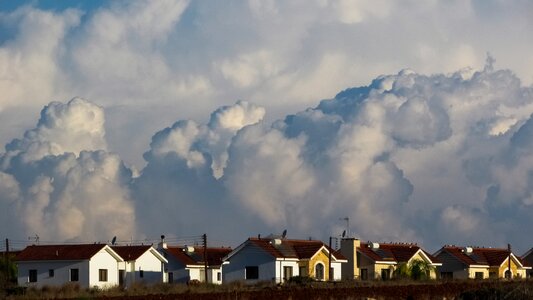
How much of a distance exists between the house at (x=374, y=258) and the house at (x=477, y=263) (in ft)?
13.3

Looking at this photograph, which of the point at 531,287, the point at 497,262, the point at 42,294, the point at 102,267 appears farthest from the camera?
the point at 497,262

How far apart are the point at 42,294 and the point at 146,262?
24.4 metres

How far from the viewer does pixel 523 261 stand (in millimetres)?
104938

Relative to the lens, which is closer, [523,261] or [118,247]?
[118,247]

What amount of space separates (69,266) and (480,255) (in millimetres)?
39735

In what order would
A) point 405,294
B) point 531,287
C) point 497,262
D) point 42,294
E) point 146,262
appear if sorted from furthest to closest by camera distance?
1. point 497,262
2. point 146,262
3. point 42,294
4. point 405,294
5. point 531,287

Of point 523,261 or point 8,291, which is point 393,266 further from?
point 8,291

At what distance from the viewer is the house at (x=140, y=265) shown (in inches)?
3194

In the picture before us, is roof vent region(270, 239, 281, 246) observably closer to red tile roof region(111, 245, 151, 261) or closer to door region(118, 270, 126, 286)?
red tile roof region(111, 245, 151, 261)

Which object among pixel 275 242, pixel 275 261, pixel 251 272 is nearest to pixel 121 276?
pixel 251 272

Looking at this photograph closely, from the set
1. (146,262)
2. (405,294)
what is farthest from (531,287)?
(146,262)

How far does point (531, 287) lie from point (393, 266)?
4920cm

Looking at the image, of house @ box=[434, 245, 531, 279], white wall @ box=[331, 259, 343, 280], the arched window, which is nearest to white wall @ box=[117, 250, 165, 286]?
Answer: the arched window

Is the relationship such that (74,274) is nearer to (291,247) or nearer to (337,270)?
(291,247)
